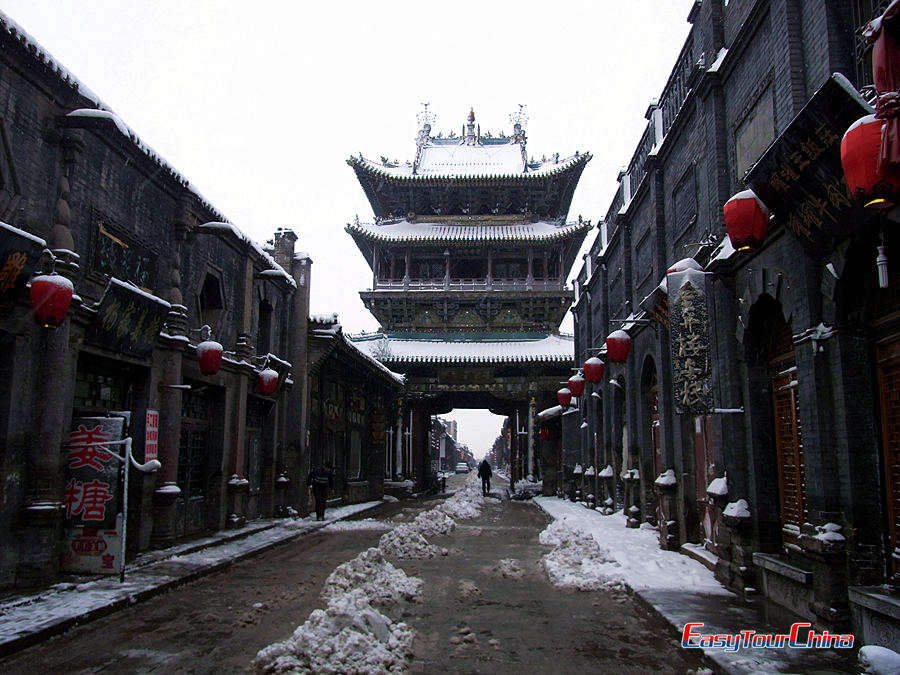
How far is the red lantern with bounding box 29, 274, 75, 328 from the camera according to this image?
7102 millimetres

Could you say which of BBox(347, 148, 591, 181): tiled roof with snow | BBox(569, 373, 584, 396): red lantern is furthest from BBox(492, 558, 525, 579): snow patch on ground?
BBox(347, 148, 591, 181): tiled roof with snow

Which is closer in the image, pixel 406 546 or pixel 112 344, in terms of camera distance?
pixel 112 344

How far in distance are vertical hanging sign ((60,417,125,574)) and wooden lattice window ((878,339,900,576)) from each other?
7.94 metres

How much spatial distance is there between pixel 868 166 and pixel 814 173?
1679mm

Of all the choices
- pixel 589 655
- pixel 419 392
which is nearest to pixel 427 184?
pixel 419 392

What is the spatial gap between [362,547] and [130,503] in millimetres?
3966

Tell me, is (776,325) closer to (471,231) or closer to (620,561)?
(620,561)

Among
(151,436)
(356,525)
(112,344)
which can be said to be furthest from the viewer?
(356,525)

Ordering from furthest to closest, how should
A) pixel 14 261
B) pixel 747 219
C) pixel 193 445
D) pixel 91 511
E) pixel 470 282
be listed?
pixel 470 282
pixel 193 445
pixel 91 511
pixel 14 261
pixel 747 219

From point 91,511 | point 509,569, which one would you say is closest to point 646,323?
point 509,569

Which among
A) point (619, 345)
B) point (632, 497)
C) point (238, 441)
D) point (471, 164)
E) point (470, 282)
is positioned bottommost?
point (632, 497)

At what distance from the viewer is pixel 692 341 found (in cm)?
870

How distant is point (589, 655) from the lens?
5730 mm

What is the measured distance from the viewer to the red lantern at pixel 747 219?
6672 millimetres
